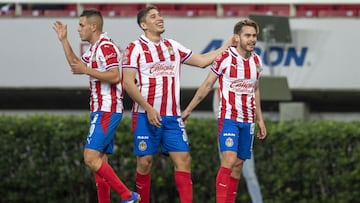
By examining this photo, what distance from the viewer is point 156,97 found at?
1141 cm

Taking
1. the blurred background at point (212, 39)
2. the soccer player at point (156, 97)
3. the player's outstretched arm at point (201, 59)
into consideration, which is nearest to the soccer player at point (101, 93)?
the soccer player at point (156, 97)

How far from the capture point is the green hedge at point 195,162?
48.4 ft

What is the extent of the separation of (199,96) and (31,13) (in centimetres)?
979

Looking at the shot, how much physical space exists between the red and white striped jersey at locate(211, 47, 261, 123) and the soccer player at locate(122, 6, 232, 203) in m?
0.46

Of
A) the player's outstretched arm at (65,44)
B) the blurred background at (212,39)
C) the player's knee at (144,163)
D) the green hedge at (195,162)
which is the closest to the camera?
the player's outstretched arm at (65,44)

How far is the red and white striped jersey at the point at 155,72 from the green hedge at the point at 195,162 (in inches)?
137

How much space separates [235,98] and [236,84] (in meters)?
0.14

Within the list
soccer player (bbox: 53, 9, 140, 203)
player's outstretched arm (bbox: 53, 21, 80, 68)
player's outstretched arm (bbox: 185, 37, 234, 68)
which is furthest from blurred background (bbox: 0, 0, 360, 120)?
player's outstretched arm (bbox: 53, 21, 80, 68)

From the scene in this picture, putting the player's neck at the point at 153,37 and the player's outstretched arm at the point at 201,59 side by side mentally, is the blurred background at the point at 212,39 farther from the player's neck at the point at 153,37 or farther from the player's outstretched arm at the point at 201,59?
the player's neck at the point at 153,37

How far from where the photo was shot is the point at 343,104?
2200 cm

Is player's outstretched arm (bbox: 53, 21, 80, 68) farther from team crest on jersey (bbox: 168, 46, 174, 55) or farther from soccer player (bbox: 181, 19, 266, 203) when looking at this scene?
soccer player (bbox: 181, 19, 266, 203)

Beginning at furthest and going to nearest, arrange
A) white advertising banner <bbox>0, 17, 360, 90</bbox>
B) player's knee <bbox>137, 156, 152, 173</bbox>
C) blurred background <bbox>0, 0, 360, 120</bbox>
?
white advertising banner <bbox>0, 17, 360, 90</bbox>
blurred background <bbox>0, 0, 360, 120</bbox>
player's knee <bbox>137, 156, 152, 173</bbox>

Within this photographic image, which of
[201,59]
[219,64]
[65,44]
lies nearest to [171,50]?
[201,59]

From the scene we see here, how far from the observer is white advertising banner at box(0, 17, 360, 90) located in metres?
20.5
